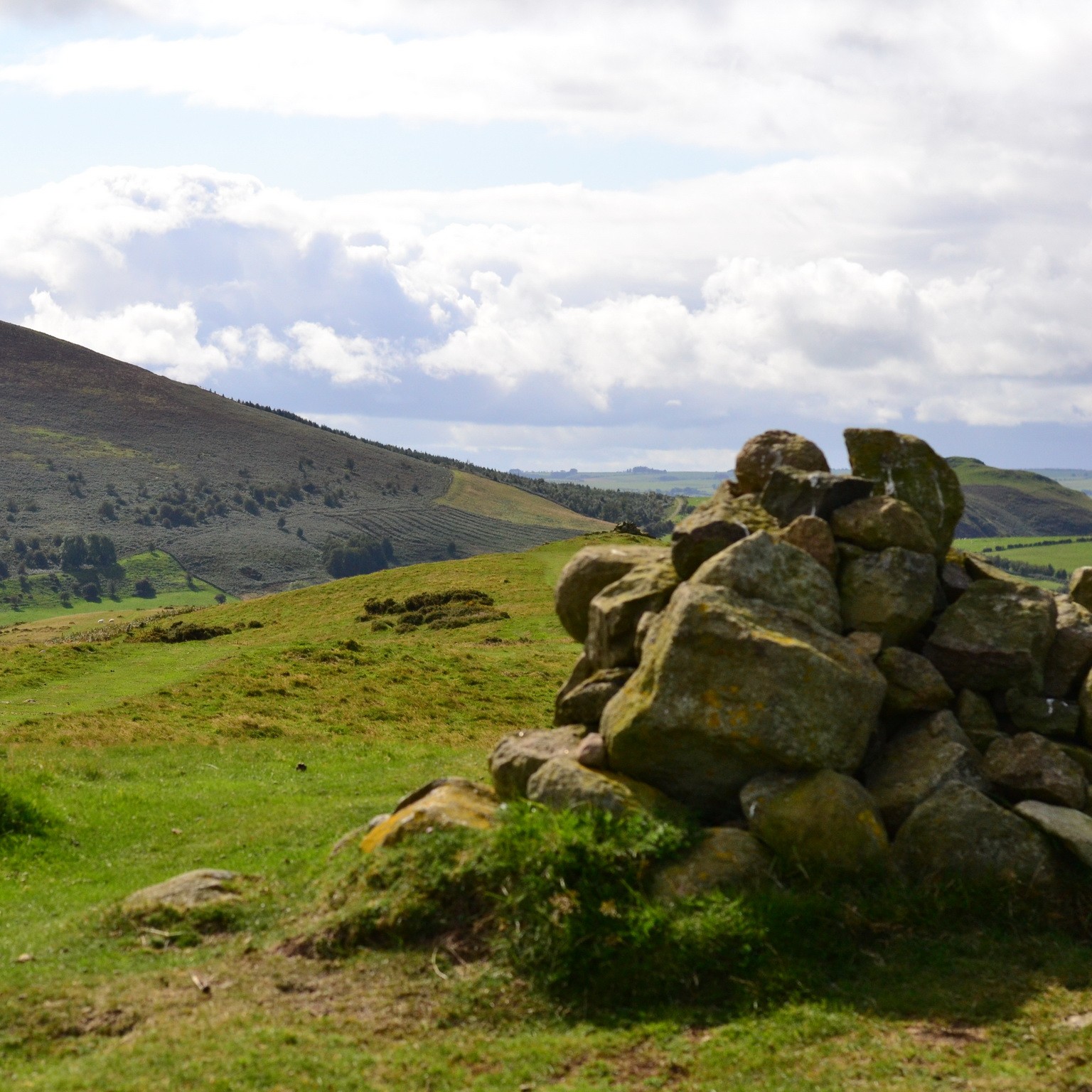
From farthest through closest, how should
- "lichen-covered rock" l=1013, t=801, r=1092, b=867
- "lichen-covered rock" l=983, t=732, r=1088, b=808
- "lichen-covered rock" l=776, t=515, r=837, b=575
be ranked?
"lichen-covered rock" l=776, t=515, r=837, b=575 → "lichen-covered rock" l=983, t=732, r=1088, b=808 → "lichen-covered rock" l=1013, t=801, r=1092, b=867

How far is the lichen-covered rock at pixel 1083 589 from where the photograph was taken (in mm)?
17938

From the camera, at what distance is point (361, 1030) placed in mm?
10625

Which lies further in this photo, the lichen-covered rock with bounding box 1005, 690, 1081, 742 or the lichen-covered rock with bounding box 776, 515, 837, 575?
the lichen-covered rock with bounding box 776, 515, 837, 575

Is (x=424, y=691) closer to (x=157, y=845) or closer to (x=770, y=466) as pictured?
(x=157, y=845)

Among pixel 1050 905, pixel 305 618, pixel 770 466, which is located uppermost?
pixel 770 466

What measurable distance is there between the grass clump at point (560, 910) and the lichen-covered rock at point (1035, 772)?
4375mm

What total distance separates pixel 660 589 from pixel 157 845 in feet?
33.1

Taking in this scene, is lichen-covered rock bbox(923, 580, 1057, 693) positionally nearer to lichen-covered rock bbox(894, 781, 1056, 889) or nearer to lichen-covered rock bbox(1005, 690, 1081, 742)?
lichen-covered rock bbox(1005, 690, 1081, 742)

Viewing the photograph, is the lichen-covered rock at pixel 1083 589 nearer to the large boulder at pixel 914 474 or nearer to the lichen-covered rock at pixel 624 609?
the large boulder at pixel 914 474

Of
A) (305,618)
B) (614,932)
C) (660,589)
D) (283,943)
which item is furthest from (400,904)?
(305,618)

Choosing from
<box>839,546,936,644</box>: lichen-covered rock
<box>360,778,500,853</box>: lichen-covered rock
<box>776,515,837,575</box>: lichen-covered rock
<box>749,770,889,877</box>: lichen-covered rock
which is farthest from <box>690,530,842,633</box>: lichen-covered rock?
<box>360,778,500,853</box>: lichen-covered rock

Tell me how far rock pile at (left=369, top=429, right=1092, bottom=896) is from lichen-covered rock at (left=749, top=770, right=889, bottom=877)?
0.02 m

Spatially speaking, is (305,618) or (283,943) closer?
(283,943)

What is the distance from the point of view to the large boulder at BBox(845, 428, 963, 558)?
1725cm
